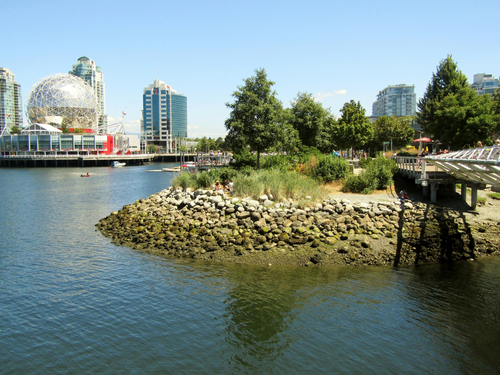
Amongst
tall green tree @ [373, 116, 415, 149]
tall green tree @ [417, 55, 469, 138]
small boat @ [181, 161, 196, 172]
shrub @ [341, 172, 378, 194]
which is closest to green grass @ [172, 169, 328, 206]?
shrub @ [341, 172, 378, 194]

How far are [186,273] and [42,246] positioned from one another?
32.8ft

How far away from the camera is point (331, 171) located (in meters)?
28.9

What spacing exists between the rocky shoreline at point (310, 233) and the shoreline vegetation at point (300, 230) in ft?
0.15

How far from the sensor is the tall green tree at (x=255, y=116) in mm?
27844

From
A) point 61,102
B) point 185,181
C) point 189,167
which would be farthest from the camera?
point 61,102

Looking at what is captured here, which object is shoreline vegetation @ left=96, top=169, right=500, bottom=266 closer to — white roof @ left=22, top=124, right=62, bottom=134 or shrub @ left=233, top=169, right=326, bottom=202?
shrub @ left=233, top=169, right=326, bottom=202

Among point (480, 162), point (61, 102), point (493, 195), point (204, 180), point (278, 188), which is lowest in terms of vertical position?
point (493, 195)

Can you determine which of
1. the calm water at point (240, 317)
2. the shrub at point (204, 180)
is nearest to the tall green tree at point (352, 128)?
the shrub at point (204, 180)

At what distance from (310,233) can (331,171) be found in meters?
11.3

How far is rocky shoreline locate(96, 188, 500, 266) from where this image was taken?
1716 centimetres

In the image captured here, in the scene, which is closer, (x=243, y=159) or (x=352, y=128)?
(x=243, y=159)

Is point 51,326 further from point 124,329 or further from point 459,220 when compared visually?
point 459,220

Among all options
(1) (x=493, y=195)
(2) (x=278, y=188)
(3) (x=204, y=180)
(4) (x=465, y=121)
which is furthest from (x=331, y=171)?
(4) (x=465, y=121)

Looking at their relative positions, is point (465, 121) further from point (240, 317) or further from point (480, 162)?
point (240, 317)
